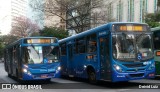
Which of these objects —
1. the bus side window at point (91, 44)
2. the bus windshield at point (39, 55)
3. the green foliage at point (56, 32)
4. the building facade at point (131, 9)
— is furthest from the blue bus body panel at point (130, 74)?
the green foliage at point (56, 32)

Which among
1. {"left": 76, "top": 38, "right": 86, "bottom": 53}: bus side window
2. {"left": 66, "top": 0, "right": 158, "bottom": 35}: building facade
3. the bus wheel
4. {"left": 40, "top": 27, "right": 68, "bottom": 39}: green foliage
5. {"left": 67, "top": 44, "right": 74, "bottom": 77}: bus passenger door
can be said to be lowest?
the bus wheel

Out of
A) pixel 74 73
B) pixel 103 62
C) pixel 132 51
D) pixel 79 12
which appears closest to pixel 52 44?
pixel 74 73

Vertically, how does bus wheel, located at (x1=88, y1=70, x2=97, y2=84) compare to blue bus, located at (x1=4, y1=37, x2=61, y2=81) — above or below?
below

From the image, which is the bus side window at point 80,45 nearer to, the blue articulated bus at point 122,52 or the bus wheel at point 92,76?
the bus wheel at point 92,76

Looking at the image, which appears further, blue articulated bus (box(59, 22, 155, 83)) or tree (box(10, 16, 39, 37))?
tree (box(10, 16, 39, 37))

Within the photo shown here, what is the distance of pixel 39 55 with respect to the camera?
16438 mm

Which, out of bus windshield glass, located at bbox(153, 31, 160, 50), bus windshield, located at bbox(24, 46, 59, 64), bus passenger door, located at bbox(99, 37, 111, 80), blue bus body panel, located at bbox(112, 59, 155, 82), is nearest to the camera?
blue bus body panel, located at bbox(112, 59, 155, 82)

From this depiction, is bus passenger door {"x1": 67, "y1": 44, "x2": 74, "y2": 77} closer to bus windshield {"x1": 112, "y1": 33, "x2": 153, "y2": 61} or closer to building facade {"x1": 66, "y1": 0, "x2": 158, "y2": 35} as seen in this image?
bus windshield {"x1": 112, "y1": 33, "x2": 153, "y2": 61}

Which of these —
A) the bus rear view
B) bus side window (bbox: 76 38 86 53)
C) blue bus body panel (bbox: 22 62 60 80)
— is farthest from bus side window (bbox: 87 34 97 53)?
blue bus body panel (bbox: 22 62 60 80)

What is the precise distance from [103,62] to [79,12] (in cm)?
2500

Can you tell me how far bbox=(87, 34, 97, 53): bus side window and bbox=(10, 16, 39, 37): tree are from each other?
191 feet

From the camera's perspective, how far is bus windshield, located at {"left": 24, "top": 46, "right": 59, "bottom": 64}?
53.6 ft

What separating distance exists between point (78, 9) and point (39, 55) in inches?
876

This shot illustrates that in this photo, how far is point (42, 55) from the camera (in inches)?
649
